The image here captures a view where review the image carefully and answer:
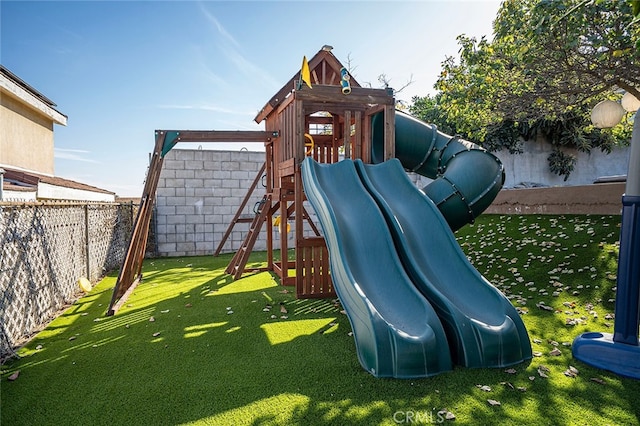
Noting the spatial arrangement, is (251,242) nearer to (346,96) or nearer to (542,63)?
(346,96)

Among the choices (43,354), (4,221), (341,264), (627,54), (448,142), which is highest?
(627,54)

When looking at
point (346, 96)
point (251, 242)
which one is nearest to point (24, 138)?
point (251, 242)

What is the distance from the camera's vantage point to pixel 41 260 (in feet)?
14.9

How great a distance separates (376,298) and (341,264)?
1.54 feet

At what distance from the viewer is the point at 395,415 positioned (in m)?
2.43

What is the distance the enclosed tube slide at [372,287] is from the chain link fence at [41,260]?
10.4 feet

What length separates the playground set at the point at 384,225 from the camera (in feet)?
10.1

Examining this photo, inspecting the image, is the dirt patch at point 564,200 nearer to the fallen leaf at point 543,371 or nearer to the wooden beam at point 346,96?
the wooden beam at point 346,96

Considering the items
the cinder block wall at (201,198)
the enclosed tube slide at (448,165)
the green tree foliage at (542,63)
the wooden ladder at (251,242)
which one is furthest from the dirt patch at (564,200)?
the cinder block wall at (201,198)

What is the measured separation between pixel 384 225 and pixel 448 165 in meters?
1.89

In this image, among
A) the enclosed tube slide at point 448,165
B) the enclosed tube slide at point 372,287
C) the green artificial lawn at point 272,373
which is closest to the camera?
the green artificial lawn at point 272,373

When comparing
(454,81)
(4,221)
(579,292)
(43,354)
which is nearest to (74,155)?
(4,221)

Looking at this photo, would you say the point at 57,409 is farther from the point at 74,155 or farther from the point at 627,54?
the point at 74,155

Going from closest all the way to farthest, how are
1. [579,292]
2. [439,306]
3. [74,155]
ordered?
1. [439,306]
2. [579,292]
3. [74,155]
